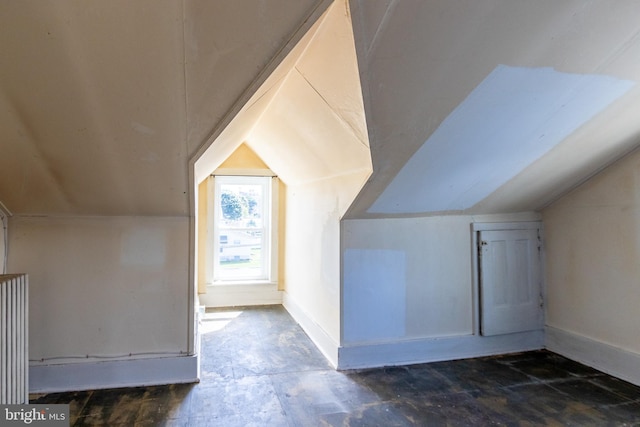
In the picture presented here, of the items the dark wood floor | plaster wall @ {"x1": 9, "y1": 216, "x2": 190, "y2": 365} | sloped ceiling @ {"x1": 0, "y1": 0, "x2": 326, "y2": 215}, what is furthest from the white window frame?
sloped ceiling @ {"x1": 0, "y1": 0, "x2": 326, "y2": 215}

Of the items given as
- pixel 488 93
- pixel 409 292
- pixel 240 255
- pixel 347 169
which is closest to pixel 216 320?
pixel 240 255

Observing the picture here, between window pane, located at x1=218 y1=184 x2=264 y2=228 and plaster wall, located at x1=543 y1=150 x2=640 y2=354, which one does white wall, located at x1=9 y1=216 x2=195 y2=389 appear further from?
plaster wall, located at x1=543 y1=150 x2=640 y2=354

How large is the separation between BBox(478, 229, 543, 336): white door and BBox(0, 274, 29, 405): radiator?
3210mm

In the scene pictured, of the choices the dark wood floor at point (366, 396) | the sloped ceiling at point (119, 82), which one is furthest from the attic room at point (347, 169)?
the dark wood floor at point (366, 396)

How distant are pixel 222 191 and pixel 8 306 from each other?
2.99 metres

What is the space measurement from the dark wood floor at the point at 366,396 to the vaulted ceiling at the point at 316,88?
1222 millimetres

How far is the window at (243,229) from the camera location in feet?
15.8

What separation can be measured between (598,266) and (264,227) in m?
3.53

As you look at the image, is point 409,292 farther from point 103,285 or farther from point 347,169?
point 103,285

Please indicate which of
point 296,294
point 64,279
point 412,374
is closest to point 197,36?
point 64,279

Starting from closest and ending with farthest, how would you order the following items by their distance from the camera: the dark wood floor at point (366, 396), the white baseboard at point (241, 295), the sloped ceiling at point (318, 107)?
the sloped ceiling at point (318, 107), the dark wood floor at point (366, 396), the white baseboard at point (241, 295)

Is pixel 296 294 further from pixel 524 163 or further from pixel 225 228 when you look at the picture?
pixel 524 163

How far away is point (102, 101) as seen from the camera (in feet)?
5.84

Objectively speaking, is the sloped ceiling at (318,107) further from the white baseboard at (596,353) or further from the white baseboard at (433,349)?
the white baseboard at (596,353)
